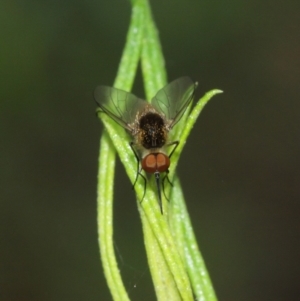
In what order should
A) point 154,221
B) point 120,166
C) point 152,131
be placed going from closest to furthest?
point 154,221, point 152,131, point 120,166

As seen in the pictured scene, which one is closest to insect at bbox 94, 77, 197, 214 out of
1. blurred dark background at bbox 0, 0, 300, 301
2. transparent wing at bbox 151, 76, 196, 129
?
transparent wing at bbox 151, 76, 196, 129

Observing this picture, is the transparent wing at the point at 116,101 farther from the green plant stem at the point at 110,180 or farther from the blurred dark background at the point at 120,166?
the blurred dark background at the point at 120,166

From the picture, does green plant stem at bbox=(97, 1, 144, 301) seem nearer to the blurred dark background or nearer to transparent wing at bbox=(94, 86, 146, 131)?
transparent wing at bbox=(94, 86, 146, 131)

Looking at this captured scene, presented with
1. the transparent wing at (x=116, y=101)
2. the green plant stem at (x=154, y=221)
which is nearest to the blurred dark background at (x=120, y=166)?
the transparent wing at (x=116, y=101)

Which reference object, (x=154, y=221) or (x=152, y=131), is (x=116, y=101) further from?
(x=154, y=221)

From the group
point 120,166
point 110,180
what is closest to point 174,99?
point 110,180

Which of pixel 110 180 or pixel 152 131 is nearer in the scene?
pixel 110 180

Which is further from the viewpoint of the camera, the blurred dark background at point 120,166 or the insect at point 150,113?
the blurred dark background at point 120,166

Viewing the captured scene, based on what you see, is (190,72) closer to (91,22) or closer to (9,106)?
(91,22)
